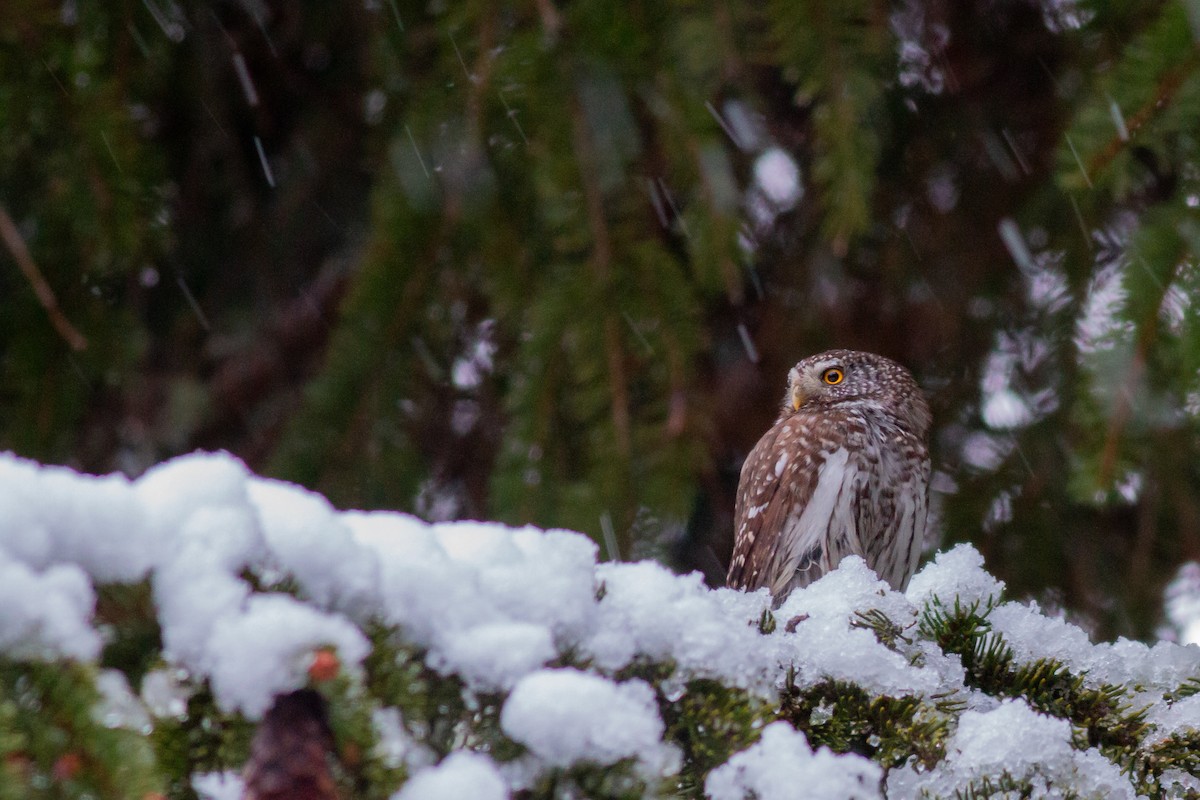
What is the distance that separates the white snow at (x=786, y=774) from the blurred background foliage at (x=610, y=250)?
3.02 ft

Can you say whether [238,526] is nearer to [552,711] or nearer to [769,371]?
[552,711]

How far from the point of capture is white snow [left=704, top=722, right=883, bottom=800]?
1.05 metres

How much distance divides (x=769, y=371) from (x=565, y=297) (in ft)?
4.03

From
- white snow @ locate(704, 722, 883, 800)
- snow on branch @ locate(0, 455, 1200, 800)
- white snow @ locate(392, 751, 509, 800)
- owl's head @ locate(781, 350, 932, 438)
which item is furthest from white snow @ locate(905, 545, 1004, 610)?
owl's head @ locate(781, 350, 932, 438)

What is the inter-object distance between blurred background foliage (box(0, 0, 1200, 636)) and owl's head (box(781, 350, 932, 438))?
1.03 feet

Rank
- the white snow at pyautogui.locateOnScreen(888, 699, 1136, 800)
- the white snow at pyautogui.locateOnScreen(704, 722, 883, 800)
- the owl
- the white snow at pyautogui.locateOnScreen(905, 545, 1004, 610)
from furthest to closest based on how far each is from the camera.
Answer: the owl, the white snow at pyautogui.locateOnScreen(905, 545, 1004, 610), the white snow at pyautogui.locateOnScreen(888, 699, 1136, 800), the white snow at pyautogui.locateOnScreen(704, 722, 883, 800)

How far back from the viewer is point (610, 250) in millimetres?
2029

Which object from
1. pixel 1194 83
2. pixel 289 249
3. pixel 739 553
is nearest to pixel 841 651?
pixel 1194 83

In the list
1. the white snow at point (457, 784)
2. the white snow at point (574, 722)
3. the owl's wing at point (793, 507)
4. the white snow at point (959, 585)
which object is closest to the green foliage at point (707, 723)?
the white snow at point (574, 722)

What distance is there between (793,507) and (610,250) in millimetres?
844

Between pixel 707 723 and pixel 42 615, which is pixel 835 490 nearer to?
pixel 707 723

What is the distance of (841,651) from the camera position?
131 cm

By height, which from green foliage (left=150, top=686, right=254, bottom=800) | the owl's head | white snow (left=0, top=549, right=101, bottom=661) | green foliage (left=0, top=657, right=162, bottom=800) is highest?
white snow (left=0, top=549, right=101, bottom=661)

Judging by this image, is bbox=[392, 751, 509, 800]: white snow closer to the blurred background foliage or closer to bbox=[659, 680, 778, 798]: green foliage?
bbox=[659, 680, 778, 798]: green foliage
